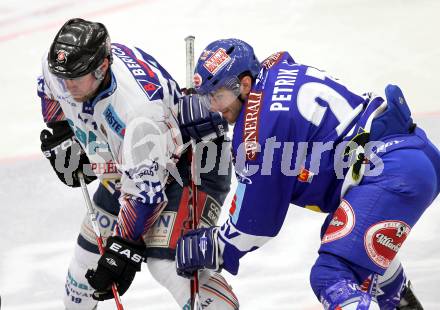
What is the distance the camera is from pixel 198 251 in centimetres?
407

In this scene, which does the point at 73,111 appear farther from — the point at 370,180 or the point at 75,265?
the point at 370,180

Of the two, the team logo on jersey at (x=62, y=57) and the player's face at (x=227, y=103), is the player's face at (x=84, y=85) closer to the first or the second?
the team logo on jersey at (x=62, y=57)

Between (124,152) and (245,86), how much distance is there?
57cm

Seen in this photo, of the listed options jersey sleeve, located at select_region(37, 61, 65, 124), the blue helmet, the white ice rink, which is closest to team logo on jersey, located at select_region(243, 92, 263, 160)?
the blue helmet

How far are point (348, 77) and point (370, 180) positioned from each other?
9.76 feet

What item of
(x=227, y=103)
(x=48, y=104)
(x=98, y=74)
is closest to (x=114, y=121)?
(x=98, y=74)

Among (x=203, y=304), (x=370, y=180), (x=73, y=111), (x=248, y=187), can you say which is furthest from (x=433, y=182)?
(x=73, y=111)

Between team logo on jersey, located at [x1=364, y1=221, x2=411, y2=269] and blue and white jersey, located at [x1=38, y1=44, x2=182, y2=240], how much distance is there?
0.88 meters

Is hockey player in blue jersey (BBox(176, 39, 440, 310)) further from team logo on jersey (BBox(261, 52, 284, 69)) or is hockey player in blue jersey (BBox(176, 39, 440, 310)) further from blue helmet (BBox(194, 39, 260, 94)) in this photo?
team logo on jersey (BBox(261, 52, 284, 69))

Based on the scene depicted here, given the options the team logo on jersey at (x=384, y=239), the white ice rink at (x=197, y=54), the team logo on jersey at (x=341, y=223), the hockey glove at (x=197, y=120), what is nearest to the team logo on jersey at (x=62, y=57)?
the hockey glove at (x=197, y=120)

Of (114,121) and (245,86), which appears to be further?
(114,121)

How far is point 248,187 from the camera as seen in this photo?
3.83 metres

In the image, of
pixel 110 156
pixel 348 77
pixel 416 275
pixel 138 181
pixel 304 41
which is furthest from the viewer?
pixel 304 41

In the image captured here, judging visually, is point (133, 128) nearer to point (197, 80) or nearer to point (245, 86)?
point (197, 80)
